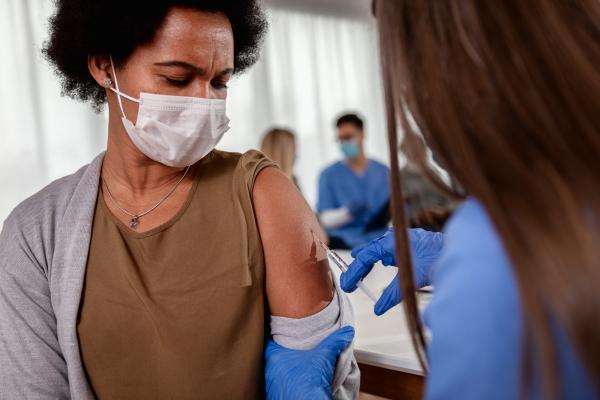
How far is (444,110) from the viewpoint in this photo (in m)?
0.56

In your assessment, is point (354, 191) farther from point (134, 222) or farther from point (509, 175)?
point (509, 175)

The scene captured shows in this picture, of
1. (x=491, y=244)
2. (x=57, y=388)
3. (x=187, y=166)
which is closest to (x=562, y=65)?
(x=491, y=244)

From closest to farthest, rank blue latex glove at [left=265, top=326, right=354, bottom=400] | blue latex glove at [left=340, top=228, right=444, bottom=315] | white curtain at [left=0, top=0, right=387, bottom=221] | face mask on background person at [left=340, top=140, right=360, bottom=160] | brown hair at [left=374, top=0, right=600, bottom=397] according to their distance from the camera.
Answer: brown hair at [left=374, top=0, right=600, bottom=397] < blue latex glove at [left=265, top=326, right=354, bottom=400] < blue latex glove at [left=340, top=228, right=444, bottom=315] < white curtain at [left=0, top=0, right=387, bottom=221] < face mask on background person at [left=340, top=140, right=360, bottom=160]

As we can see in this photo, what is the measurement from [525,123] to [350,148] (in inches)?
147

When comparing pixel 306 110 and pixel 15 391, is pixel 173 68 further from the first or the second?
pixel 306 110

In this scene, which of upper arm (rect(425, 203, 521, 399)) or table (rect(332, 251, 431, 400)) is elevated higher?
upper arm (rect(425, 203, 521, 399))

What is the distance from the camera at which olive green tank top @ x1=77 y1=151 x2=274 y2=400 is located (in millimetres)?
1088

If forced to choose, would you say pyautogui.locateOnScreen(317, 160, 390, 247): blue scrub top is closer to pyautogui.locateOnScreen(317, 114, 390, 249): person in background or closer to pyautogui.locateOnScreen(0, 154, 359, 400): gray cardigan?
pyautogui.locateOnScreen(317, 114, 390, 249): person in background

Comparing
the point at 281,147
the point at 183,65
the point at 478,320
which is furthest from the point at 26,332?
the point at 281,147

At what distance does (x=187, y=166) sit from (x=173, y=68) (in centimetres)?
21

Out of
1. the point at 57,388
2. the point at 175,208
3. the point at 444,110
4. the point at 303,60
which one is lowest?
the point at 57,388

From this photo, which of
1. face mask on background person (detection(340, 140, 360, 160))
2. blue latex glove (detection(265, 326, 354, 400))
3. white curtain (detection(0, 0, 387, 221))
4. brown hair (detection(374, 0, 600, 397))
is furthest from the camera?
face mask on background person (detection(340, 140, 360, 160))

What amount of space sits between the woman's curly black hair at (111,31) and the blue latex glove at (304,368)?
25.3 inches

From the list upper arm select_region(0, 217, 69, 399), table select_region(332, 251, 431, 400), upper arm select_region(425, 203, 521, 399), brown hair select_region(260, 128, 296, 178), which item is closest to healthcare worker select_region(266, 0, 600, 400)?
upper arm select_region(425, 203, 521, 399)
